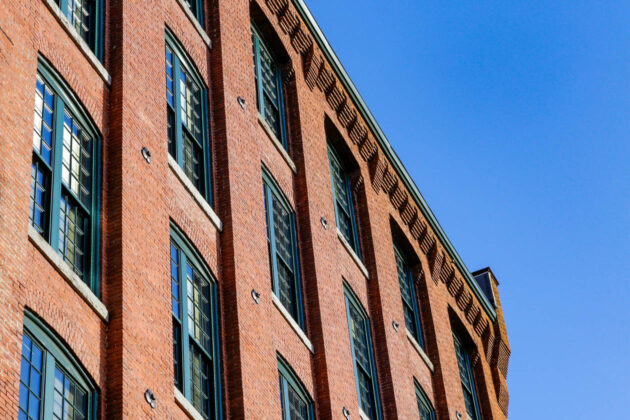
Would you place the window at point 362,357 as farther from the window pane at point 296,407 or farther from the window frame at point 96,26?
the window frame at point 96,26

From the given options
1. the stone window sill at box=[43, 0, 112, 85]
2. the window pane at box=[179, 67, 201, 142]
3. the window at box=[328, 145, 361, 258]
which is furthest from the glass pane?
the window at box=[328, 145, 361, 258]

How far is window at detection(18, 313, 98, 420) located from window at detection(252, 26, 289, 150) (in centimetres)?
1073

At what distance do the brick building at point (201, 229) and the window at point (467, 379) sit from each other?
1.40 metres

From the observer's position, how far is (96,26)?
18516 mm

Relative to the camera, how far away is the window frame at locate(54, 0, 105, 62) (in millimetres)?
17688

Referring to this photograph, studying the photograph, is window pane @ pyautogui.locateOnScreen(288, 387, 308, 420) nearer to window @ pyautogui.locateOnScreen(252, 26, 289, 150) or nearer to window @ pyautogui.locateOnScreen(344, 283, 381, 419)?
window @ pyautogui.locateOnScreen(344, 283, 381, 419)

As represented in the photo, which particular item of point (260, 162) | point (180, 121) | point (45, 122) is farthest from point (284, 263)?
point (45, 122)

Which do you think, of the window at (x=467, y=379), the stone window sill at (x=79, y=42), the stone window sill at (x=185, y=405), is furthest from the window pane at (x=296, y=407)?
the window at (x=467, y=379)

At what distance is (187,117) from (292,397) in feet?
16.8

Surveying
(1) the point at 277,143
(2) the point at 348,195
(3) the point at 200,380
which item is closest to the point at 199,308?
(3) the point at 200,380

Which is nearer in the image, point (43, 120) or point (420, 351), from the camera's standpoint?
point (43, 120)

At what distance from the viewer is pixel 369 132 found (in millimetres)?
30266

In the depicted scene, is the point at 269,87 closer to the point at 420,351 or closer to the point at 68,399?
the point at 420,351

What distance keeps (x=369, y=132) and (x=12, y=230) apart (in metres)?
17.4
